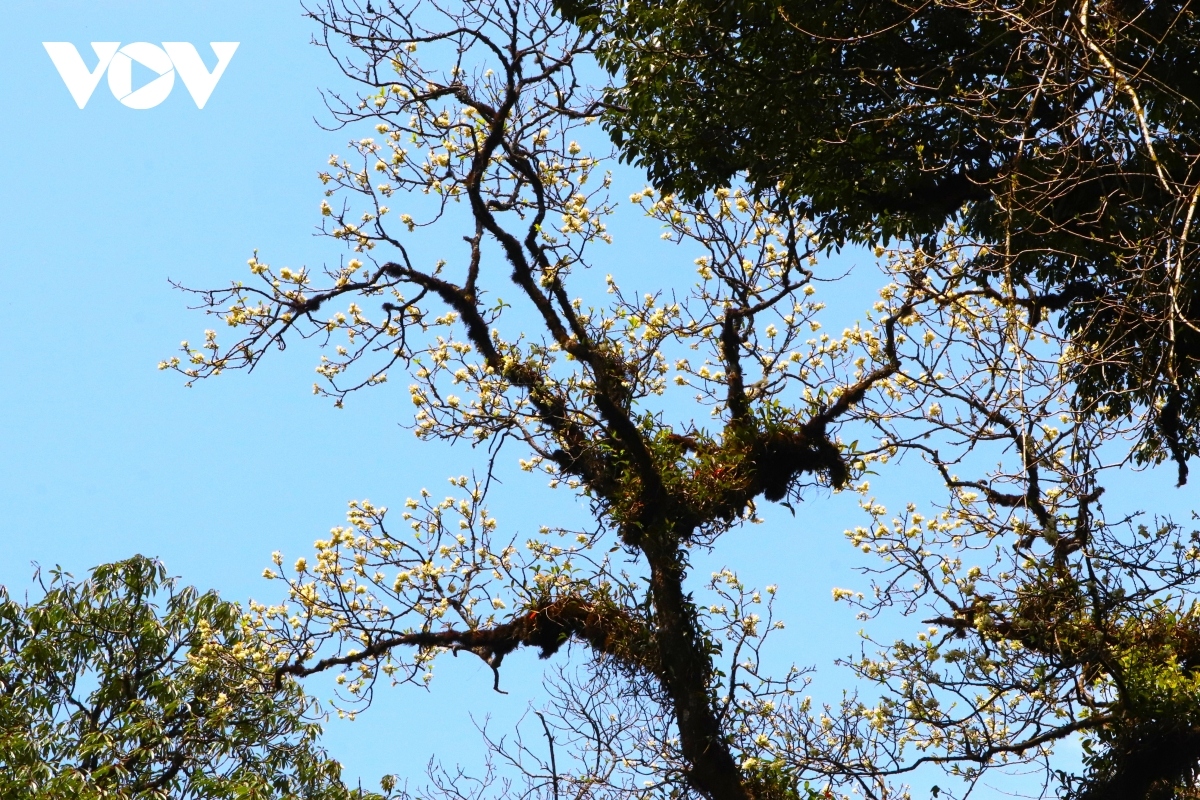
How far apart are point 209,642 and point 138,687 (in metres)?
1.99

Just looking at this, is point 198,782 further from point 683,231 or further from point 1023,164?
point 1023,164

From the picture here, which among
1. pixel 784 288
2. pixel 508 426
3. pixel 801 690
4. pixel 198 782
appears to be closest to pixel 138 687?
pixel 198 782

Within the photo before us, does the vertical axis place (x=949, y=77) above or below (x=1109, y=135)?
above

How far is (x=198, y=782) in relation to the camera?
811cm

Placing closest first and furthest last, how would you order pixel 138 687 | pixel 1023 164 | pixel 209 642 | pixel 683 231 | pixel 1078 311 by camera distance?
pixel 1023 164, pixel 1078 311, pixel 209 642, pixel 683 231, pixel 138 687

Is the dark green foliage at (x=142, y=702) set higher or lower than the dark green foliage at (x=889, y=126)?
lower

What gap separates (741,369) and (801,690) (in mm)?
2590

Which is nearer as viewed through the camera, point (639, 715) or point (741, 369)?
point (639, 715)

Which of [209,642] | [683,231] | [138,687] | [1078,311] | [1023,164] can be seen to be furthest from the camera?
[138,687]

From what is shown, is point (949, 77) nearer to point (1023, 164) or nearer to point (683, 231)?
point (1023, 164)

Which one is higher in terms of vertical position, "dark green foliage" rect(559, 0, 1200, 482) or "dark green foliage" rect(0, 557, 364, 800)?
"dark green foliage" rect(559, 0, 1200, 482)

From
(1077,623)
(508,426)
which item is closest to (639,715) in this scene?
(508,426)

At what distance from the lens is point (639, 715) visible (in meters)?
7.58

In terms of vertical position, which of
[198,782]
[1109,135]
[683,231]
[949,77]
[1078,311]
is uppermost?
[683,231]
